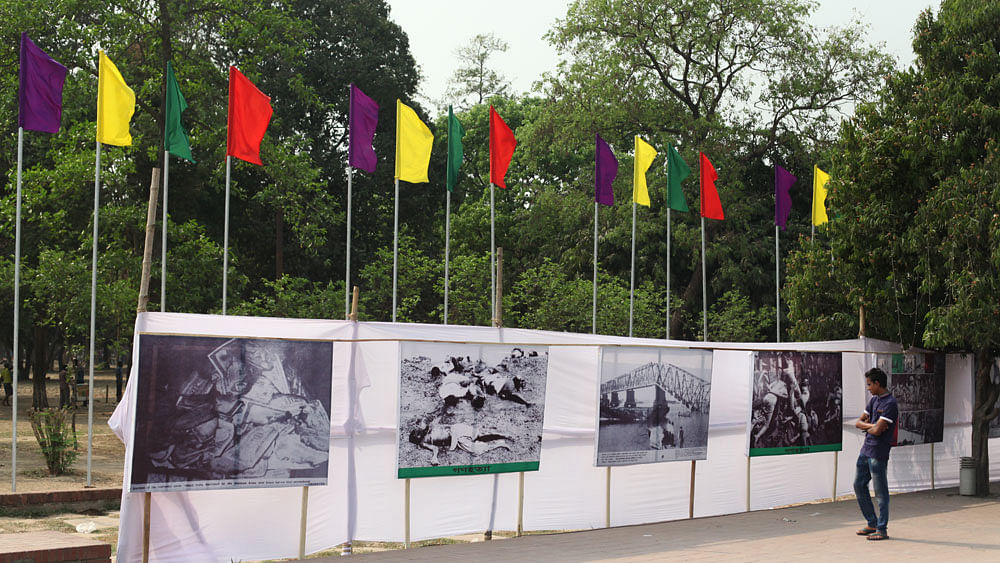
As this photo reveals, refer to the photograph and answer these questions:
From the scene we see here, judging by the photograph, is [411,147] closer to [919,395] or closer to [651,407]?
[651,407]

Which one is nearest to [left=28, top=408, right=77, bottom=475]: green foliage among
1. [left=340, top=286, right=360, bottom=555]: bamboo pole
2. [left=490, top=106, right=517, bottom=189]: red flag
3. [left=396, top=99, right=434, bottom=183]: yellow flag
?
[left=396, top=99, right=434, bottom=183]: yellow flag

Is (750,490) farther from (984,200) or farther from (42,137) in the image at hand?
(42,137)

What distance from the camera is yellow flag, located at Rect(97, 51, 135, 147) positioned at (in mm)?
14594

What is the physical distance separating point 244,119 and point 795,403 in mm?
9533

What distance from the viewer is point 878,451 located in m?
10.5

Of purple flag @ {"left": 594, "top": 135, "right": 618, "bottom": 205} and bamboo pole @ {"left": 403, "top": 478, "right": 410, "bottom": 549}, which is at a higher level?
purple flag @ {"left": 594, "top": 135, "right": 618, "bottom": 205}

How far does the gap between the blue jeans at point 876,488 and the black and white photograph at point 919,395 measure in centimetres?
435

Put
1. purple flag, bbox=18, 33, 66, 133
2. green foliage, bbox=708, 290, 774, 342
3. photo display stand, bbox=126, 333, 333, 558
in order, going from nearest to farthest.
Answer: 1. photo display stand, bbox=126, 333, 333, 558
2. purple flag, bbox=18, 33, 66, 133
3. green foliage, bbox=708, 290, 774, 342

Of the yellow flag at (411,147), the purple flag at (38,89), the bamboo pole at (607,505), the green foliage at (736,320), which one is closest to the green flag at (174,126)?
the purple flag at (38,89)

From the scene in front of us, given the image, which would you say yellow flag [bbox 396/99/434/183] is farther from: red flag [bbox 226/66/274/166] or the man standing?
the man standing

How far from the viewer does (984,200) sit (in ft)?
43.9

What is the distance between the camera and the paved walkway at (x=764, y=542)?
941cm

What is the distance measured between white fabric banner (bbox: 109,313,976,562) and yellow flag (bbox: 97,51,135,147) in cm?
658

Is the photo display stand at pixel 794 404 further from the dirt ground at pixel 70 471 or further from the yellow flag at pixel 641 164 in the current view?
the dirt ground at pixel 70 471
